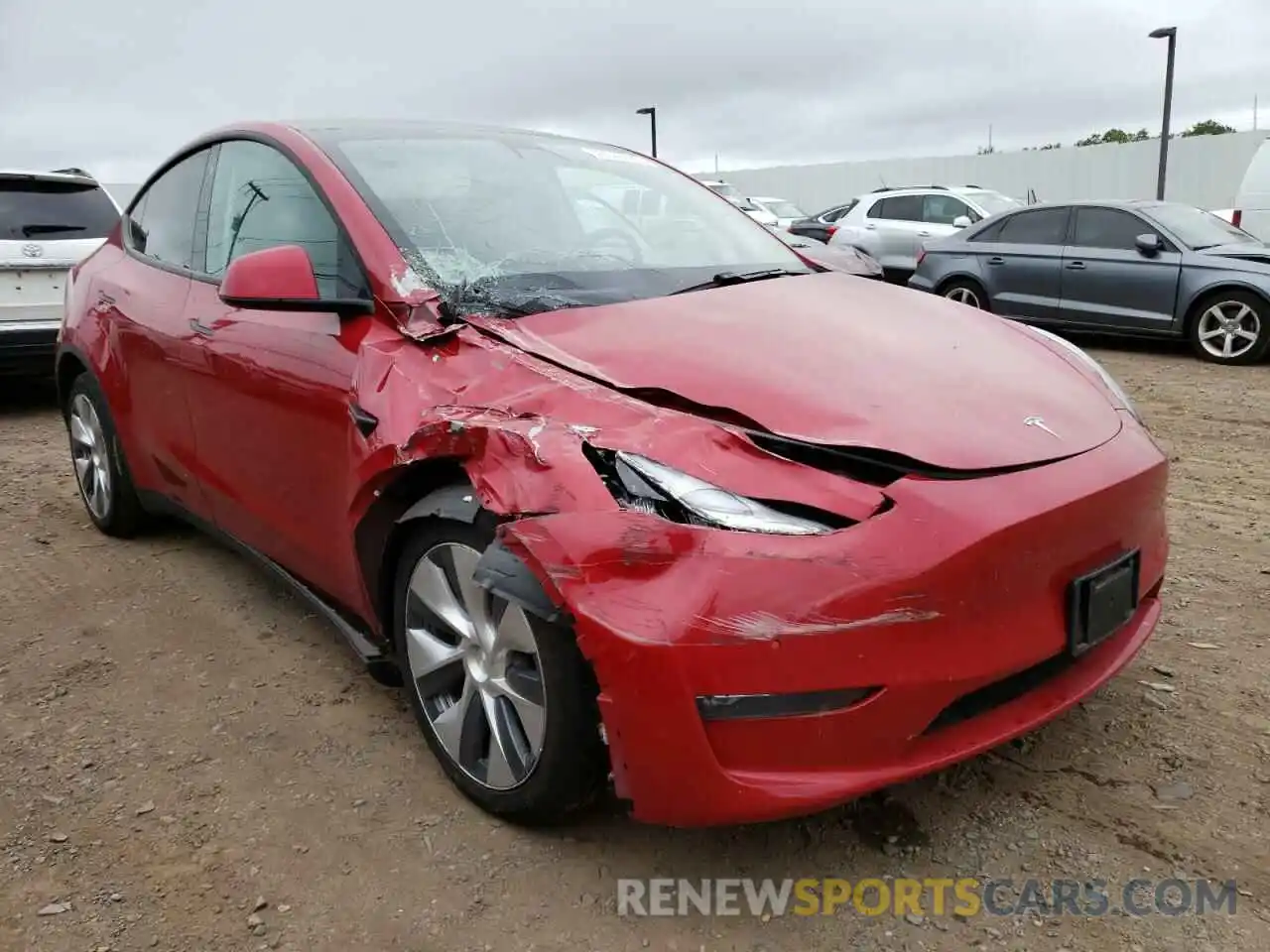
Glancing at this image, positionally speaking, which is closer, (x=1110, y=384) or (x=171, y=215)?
(x=1110, y=384)

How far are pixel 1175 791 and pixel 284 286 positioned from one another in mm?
2387

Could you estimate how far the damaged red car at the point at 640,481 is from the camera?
1.77 meters

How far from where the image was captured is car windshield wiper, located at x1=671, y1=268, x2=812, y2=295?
→ 2695 mm

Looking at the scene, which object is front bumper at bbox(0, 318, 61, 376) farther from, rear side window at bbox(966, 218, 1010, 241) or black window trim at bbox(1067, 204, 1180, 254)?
black window trim at bbox(1067, 204, 1180, 254)

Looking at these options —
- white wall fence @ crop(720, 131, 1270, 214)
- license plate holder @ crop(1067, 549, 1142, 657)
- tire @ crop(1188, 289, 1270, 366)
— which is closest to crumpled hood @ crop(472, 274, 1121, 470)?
license plate holder @ crop(1067, 549, 1142, 657)

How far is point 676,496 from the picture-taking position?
182 centimetres

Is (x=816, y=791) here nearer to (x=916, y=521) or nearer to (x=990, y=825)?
(x=916, y=521)

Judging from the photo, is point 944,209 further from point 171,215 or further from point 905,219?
point 171,215

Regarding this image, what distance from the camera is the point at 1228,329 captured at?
788 cm

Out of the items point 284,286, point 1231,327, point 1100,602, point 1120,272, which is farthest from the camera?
point 1120,272

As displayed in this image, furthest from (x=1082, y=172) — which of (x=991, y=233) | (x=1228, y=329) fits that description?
(x=1228, y=329)

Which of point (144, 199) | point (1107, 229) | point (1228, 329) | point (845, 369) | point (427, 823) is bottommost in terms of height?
point (427, 823)

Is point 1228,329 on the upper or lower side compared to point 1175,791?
upper

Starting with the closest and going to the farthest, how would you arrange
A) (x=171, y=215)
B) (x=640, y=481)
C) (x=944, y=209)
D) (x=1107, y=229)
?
(x=640, y=481) → (x=171, y=215) → (x=1107, y=229) → (x=944, y=209)
